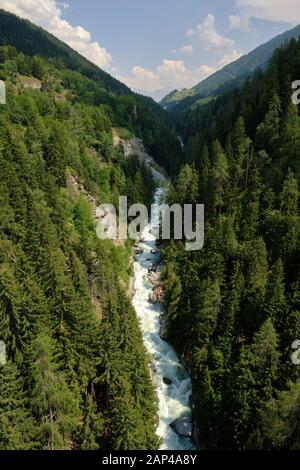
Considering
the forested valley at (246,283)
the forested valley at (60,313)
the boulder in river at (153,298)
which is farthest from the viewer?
the boulder in river at (153,298)

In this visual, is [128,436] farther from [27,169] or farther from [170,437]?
[27,169]

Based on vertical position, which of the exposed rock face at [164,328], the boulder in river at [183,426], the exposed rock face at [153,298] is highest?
the exposed rock face at [153,298]

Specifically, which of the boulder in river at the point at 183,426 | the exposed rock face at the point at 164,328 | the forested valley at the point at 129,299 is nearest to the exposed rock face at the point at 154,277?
the forested valley at the point at 129,299

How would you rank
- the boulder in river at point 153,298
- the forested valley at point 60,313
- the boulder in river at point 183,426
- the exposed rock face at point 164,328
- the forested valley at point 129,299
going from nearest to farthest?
the forested valley at point 60,313 < the forested valley at point 129,299 < the boulder in river at point 183,426 < the exposed rock face at point 164,328 < the boulder in river at point 153,298

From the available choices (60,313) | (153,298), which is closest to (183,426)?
(60,313)

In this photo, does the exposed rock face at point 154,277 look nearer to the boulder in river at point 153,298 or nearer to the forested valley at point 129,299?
the boulder in river at point 153,298

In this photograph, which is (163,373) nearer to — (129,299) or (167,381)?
(167,381)

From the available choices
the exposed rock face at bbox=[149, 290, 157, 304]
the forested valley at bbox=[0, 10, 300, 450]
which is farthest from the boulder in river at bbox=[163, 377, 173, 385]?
the exposed rock face at bbox=[149, 290, 157, 304]
